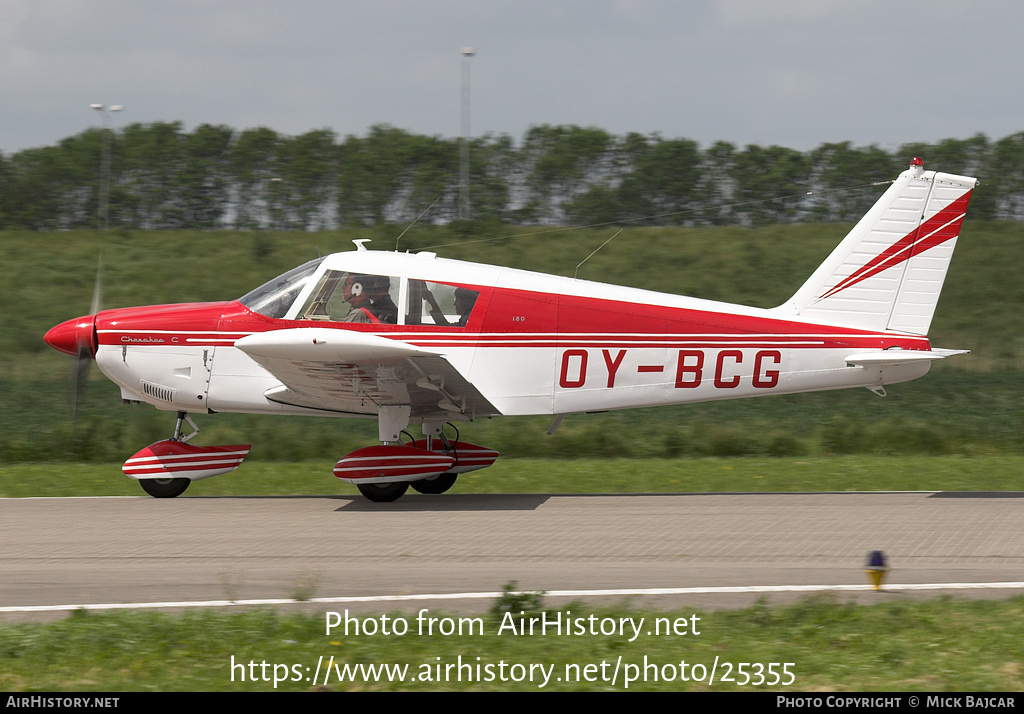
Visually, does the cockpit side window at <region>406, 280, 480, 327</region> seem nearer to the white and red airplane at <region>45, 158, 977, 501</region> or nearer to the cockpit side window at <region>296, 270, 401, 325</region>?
the white and red airplane at <region>45, 158, 977, 501</region>

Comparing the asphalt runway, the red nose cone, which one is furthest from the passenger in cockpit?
the red nose cone

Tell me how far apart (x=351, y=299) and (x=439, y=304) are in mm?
917

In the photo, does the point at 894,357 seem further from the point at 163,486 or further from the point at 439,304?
the point at 163,486

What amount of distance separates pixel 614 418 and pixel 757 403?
3.91 meters

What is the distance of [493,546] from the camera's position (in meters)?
7.97

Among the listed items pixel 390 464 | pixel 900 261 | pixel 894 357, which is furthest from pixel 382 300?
pixel 900 261

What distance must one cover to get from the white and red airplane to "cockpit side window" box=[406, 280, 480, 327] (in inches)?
0.5

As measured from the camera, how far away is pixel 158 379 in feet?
36.6

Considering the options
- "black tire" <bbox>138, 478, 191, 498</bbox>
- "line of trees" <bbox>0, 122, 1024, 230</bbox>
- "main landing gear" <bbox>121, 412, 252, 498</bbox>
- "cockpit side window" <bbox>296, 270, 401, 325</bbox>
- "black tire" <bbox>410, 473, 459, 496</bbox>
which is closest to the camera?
"cockpit side window" <bbox>296, 270, 401, 325</bbox>

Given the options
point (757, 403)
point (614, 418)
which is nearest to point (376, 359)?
point (614, 418)

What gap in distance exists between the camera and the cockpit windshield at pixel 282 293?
10.7 m

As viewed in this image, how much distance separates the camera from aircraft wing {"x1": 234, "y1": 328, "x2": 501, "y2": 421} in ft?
30.8

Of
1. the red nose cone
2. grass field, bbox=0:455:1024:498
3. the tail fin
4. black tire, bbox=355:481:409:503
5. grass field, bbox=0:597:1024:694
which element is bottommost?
grass field, bbox=0:455:1024:498

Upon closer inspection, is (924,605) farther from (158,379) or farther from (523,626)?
(158,379)
